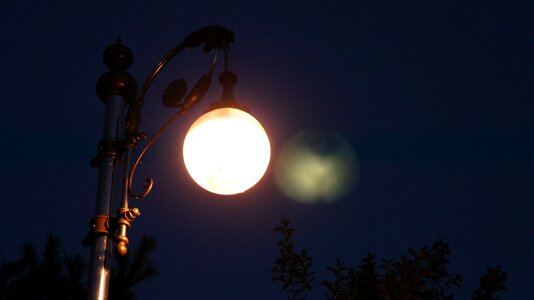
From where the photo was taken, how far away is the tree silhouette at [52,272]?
40.9 feet

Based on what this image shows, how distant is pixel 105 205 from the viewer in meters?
3.48

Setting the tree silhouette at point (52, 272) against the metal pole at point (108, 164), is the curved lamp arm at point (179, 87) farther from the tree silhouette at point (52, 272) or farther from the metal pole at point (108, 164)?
the tree silhouette at point (52, 272)

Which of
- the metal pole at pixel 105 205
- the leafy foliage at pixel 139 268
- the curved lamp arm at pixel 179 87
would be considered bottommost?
the metal pole at pixel 105 205

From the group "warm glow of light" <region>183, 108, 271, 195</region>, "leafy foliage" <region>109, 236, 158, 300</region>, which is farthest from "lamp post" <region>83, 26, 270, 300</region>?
"leafy foliage" <region>109, 236, 158, 300</region>

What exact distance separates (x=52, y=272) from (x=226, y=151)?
10914 mm

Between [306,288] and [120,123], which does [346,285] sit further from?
[120,123]

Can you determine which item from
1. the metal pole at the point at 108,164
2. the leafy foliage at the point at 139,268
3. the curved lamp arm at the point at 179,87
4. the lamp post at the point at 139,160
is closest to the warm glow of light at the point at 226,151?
the lamp post at the point at 139,160

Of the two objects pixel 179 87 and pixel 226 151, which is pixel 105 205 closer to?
pixel 226 151

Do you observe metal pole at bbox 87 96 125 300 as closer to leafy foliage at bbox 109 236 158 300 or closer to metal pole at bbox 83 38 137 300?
metal pole at bbox 83 38 137 300

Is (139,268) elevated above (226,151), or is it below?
above

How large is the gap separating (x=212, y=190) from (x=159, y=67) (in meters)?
0.93

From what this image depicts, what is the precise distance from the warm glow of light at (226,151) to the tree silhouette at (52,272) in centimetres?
916

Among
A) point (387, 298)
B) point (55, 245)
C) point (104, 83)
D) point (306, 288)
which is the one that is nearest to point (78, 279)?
point (55, 245)

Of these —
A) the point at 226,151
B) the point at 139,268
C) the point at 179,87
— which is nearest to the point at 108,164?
the point at 226,151
